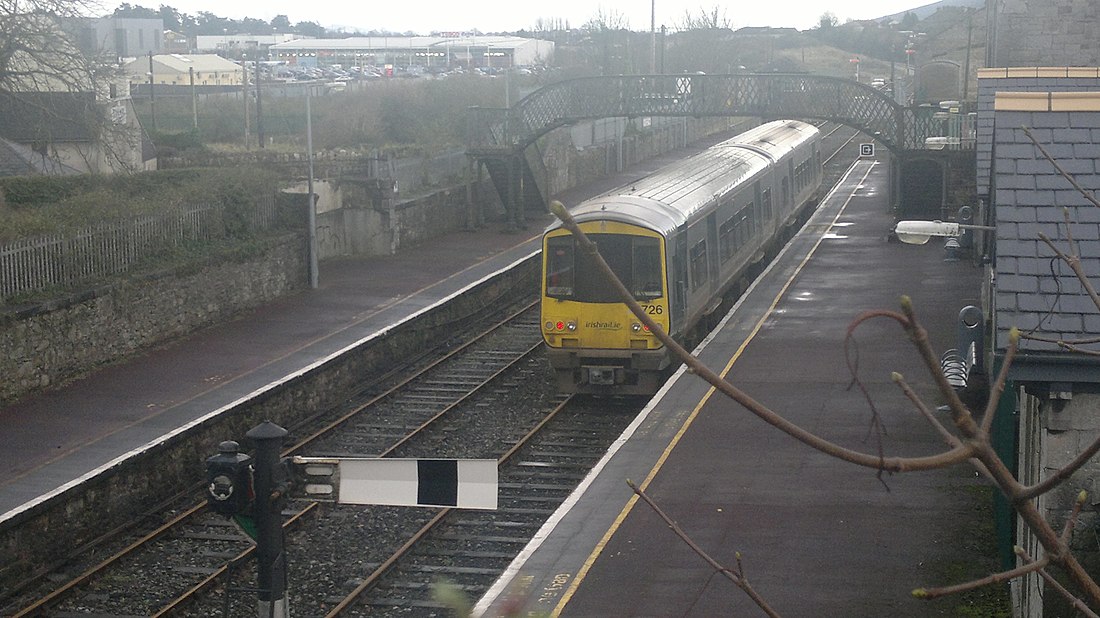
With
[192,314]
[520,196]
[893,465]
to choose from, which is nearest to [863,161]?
[520,196]

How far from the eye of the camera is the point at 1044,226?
350 inches

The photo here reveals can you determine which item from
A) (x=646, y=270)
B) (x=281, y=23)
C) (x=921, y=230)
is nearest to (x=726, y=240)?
(x=646, y=270)

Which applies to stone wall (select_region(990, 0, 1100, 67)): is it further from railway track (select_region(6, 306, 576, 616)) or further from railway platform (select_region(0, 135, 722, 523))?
railway track (select_region(6, 306, 576, 616))

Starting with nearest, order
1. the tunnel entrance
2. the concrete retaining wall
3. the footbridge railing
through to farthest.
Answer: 1. the concrete retaining wall
2. the tunnel entrance
3. the footbridge railing

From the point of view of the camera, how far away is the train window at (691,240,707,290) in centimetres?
1930

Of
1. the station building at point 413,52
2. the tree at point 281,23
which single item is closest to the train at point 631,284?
the station building at point 413,52

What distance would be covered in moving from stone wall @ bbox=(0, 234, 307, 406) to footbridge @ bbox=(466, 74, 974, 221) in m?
11.7

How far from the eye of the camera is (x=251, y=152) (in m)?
39.8

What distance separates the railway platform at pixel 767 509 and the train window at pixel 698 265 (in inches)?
42.2

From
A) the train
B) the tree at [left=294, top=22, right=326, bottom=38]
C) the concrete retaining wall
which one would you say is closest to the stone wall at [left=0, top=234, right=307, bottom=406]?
the concrete retaining wall

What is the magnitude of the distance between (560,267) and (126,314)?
7383mm

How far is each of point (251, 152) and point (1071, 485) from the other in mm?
34439

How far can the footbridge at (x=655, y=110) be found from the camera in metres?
35.4

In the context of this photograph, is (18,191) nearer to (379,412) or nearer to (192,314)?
(192,314)
